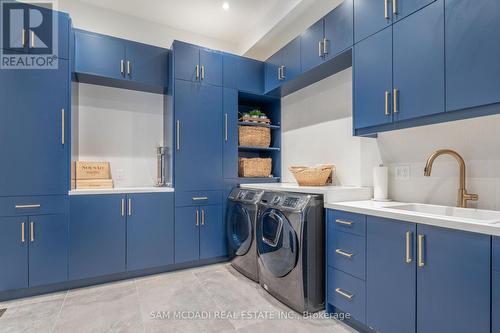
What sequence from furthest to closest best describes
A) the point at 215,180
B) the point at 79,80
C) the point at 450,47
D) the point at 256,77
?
1. the point at 256,77
2. the point at 215,180
3. the point at 79,80
4. the point at 450,47

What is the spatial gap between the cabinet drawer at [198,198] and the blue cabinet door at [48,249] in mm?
1035

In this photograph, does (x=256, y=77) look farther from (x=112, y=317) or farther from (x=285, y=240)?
(x=112, y=317)

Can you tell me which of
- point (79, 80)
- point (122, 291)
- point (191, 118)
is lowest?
point (122, 291)

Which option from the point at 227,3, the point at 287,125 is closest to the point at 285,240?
the point at 287,125

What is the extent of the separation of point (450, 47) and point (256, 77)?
220cm

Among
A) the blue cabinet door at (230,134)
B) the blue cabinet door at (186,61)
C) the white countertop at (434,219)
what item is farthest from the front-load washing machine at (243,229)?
the blue cabinet door at (186,61)

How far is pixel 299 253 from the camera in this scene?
1897 mm

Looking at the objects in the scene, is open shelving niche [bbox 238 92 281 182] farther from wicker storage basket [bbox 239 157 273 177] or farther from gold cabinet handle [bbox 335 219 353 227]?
gold cabinet handle [bbox 335 219 353 227]

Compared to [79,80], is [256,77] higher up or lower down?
higher up

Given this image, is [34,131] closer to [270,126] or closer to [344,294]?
[270,126]

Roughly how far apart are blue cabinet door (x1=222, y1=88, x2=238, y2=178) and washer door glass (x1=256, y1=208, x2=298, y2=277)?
36.7 inches

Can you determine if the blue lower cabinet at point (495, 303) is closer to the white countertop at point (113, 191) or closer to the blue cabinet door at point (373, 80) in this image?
the blue cabinet door at point (373, 80)

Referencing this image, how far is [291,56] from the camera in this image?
280cm

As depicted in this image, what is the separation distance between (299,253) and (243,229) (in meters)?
0.94
